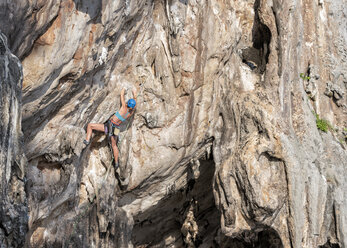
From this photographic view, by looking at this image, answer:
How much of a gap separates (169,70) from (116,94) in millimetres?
1458

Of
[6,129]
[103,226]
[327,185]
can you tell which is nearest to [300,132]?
[327,185]

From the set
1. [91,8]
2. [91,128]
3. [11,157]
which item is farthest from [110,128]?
[11,157]

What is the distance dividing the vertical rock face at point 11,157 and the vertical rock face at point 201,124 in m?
1.93

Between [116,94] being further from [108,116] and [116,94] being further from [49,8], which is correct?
[49,8]

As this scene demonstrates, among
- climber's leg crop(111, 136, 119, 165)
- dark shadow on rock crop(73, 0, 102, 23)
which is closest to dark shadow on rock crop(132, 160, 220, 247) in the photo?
climber's leg crop(111, 136, 119, 165)

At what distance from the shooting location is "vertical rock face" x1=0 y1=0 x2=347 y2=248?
781cm

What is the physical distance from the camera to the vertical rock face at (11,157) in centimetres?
471

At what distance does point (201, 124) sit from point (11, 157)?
5909 millimetres

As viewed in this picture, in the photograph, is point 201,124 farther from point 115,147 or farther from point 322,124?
point 322,124

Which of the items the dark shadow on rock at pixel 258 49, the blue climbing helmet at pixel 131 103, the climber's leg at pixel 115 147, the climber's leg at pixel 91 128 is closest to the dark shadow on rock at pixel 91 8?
the blue climbing helmet at pixel 131 103

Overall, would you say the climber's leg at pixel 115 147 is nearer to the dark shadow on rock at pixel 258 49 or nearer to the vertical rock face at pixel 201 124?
the vertical rock face at pixel 201 124

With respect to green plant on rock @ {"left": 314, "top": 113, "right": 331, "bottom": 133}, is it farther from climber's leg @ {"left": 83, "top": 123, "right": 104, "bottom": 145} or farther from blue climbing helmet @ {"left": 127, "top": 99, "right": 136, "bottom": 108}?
climber's leg @ {"left": 83, "top": 123, "right": 104, "bottom": 145}

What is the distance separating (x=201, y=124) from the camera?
10273mm

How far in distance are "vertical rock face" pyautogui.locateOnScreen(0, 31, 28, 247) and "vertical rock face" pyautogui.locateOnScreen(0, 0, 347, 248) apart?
193 cm
